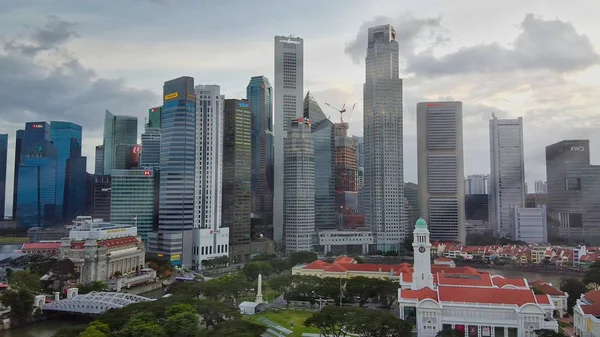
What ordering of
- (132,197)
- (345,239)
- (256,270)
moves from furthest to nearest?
(345,239) → (132,197) → (256,270)

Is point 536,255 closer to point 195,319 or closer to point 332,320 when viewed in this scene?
point 332,320

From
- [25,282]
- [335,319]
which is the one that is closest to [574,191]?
[335,319]

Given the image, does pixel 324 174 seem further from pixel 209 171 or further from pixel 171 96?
pixel 171 96

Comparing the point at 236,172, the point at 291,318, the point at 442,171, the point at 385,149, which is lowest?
the point at 291,318

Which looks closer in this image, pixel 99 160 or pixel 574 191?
pixel 574 191

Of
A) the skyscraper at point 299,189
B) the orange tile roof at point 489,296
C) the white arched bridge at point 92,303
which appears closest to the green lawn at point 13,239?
the skyscraper at point 299,189

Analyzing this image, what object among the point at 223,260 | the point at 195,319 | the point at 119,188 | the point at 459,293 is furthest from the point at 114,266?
the point at 459,293
